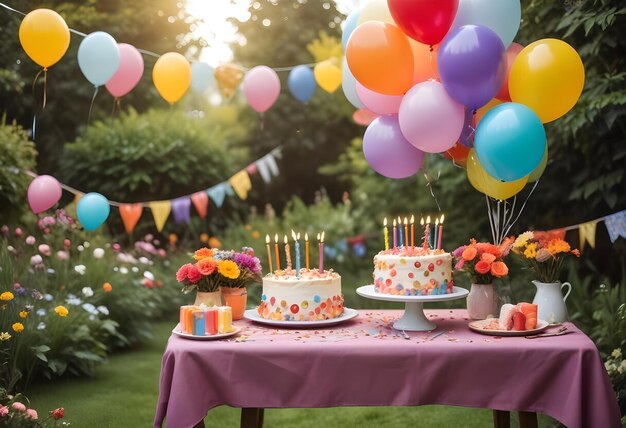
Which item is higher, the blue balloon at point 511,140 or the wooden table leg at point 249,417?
the blue balloon at point 511,140

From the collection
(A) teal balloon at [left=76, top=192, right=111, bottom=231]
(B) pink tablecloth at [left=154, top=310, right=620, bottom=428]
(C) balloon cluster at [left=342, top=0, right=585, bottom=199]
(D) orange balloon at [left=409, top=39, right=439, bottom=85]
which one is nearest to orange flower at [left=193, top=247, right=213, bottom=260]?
(B) pink tablecloth at [left=154, top=310, right=620, bottom=428]

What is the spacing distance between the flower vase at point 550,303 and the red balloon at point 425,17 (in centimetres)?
120

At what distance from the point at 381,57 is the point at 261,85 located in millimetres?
3127

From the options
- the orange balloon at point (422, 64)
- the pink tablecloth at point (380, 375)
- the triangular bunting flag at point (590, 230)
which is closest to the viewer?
the pink tablecloth at point (380, 375)

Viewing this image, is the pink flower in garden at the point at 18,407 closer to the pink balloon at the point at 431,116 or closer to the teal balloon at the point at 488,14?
the pink balloon at the point at 431,116

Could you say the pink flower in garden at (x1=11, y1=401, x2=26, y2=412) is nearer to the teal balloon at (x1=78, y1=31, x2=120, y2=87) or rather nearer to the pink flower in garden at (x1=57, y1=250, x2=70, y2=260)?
the pink flower in garden at (x1=57, y1=250, x2=70, y2=260)

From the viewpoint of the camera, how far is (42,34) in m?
4.41

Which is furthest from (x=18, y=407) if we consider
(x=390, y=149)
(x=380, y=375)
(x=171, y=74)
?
(x=171, y=74)

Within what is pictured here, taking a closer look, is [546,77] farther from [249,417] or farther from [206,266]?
[249,417]

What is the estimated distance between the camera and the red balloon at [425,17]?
2.99 meters

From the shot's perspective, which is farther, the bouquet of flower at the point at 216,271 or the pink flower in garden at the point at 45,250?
the pink flower in garden at the point at 45,250

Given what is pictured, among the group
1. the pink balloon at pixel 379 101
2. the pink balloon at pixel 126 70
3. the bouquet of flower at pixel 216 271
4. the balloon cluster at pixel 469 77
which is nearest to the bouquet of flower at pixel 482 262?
the balloon cluster at pixel 469 77

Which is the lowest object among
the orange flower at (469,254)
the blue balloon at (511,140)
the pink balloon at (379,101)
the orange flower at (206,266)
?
the orange flower at (206,266)

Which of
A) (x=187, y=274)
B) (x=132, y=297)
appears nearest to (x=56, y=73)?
(x=132, y=297)
